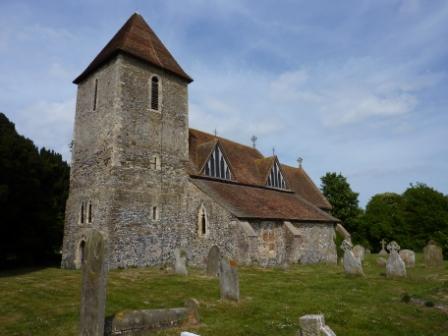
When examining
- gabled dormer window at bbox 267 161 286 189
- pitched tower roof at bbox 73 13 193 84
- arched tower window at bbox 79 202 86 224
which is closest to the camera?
arched tower window at bbox 79 202 86 224

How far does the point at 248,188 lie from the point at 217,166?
285 cm

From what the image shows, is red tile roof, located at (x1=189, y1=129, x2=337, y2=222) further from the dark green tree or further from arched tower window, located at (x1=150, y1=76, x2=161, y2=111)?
the dark green tree

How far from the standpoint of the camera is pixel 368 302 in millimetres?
10219

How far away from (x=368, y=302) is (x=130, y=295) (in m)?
6.90

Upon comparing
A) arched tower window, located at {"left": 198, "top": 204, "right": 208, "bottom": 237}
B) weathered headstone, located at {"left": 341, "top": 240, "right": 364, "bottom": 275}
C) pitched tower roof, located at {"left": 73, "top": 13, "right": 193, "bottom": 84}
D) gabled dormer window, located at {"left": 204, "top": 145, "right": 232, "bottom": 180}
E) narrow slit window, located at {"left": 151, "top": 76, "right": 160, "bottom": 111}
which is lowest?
weathered headstone, located at {"left": 341, "top": 240, "right": 364, "bottom": 275}

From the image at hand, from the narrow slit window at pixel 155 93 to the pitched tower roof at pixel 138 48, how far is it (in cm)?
86

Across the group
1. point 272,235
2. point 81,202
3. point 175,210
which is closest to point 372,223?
point 272,235

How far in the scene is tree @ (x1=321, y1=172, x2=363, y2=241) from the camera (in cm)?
3922

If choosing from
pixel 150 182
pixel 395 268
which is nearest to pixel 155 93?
pixel 150 182

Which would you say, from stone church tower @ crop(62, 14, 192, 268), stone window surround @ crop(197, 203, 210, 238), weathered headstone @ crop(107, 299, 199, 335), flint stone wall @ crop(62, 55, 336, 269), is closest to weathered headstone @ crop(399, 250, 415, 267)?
flint stone wall @ crop(62, 55, 336, 269)

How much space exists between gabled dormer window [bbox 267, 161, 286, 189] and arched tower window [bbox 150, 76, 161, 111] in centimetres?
1082

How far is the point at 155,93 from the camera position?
2180 cm

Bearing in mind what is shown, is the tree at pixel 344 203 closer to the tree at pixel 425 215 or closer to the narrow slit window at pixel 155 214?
the tree at pixel 425 215

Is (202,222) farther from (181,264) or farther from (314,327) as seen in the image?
(314,327)
